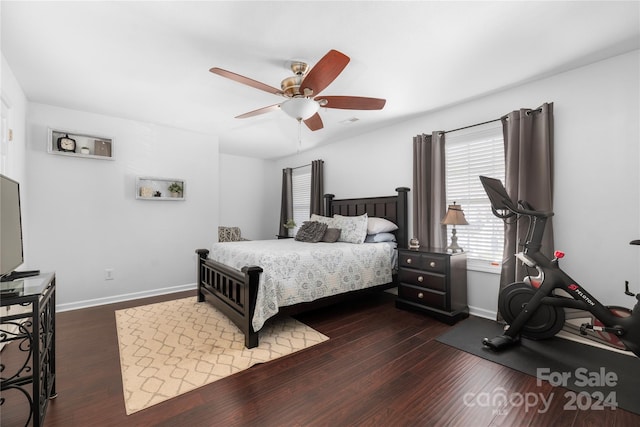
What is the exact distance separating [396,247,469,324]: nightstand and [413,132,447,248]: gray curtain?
277 millimetres

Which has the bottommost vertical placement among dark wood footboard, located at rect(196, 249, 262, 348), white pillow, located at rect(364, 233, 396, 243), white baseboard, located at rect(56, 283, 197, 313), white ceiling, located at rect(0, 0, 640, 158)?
white baseboard, located at rect(56, 283, 197, 313)

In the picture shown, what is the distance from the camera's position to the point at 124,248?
4109mm

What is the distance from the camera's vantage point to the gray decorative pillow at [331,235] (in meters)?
4.07

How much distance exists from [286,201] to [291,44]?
13.7 feet

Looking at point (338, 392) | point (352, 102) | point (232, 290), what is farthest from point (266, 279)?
point (352, 102)

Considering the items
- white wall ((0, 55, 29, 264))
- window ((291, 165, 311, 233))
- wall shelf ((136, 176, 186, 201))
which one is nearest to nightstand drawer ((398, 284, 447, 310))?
window ((291, 165, 311, 233))

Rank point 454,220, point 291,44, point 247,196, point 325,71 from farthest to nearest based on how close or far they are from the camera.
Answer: point 247,196 < point 454,220 < point 291,44 < point 325,71

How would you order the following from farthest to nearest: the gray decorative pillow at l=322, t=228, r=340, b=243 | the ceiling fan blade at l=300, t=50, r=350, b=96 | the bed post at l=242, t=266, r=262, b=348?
the gray decorative pillow at l=322, t=228, r=340, b=243
the bed post at l=242, t=266, r=262, b=348
the ceiling fan blade at l=300, t=50, r=350, b=96

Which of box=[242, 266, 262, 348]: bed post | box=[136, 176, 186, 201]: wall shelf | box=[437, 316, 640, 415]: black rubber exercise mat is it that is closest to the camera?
box=[437, 316, 640, 415]: black rubber exercise mat

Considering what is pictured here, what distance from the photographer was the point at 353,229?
406 centimetres

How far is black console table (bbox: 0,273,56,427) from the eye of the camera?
54.1 inches

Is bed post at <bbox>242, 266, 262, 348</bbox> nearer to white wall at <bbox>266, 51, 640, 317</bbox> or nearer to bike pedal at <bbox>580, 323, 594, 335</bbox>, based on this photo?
white wall at <bbox>266, 51, 640, 317</bbox>

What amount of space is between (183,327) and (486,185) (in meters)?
3.40

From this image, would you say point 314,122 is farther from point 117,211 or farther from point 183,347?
point 117,211
